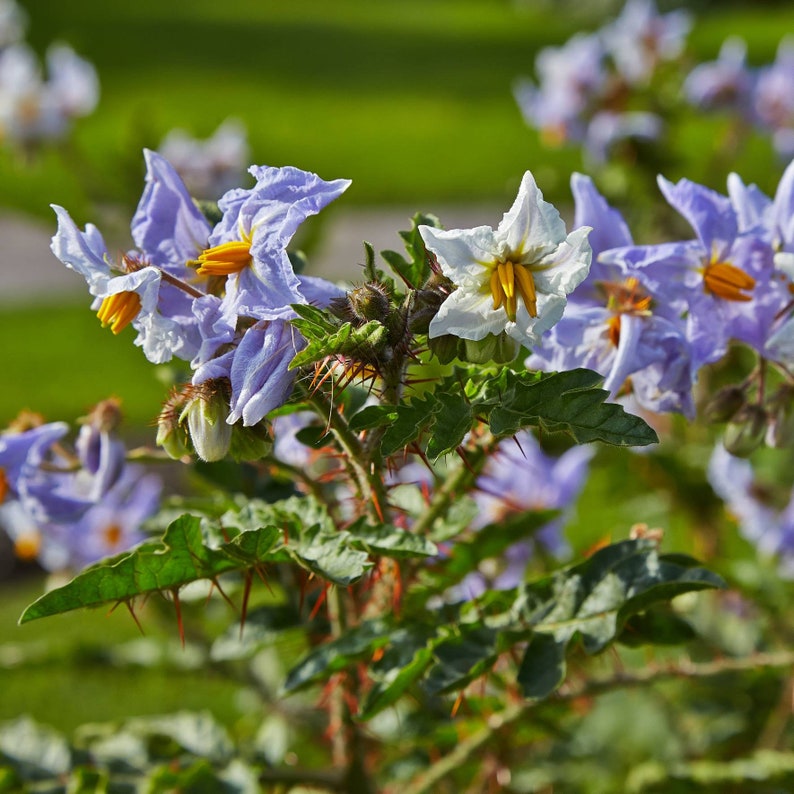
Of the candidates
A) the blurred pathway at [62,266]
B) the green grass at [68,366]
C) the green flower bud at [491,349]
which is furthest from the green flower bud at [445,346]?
the blurred pathway at [62,266]

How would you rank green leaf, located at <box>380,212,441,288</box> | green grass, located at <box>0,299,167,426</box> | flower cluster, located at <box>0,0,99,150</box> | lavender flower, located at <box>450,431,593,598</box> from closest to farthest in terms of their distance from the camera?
1. green leaf, located at <box>380,212,441,288</box>
2. lavender flower, located at <box>450,431,593,598</box>
3. flower cluster, located at <box>0,0,99,150</box>
4. green grass, located at <box>0,299,167,426</box>

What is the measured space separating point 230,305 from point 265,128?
1212 cm

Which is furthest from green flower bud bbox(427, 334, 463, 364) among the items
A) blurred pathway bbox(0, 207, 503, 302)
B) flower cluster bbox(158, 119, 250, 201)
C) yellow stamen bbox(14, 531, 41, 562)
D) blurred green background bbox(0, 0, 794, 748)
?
blurred pathway bbox(0, 207, 503, 302)

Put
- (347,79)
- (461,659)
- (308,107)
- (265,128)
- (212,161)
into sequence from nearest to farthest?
(461,659)
(212,161)
(265,128)
(308,107)
(347,79)

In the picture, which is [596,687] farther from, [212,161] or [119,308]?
[212,161]

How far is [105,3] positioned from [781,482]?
2026cm

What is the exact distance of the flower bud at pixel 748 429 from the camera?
1.24 m

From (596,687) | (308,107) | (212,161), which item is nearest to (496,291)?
(596,687)

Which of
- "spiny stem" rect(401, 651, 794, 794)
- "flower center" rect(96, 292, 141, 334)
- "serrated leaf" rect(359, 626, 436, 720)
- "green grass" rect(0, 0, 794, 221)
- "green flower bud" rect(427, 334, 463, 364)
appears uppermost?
"green grass" rect(0, 0, 794, 221)

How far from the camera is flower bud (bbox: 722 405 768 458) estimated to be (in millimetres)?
1237

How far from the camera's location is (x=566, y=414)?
938 mm

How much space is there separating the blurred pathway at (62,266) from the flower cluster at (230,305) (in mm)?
6562

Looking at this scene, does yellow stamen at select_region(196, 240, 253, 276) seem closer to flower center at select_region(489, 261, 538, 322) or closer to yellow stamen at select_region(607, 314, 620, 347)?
flower center at select_region(489, 261, 538, 322)

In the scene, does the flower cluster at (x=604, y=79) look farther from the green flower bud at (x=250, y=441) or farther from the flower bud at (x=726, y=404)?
the green flower bud at (x=250, y=441)
